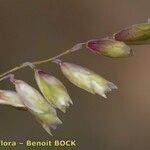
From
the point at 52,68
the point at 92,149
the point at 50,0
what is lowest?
the point at 92,149

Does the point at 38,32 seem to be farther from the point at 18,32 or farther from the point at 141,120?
the point at 141,120

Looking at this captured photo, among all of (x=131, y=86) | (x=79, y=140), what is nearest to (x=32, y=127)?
(x=79, y=140)

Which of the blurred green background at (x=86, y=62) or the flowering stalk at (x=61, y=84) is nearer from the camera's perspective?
the flowering stalk at (x=61, y=84)

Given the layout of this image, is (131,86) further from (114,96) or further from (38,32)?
(38,32)

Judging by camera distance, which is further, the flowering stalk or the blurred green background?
the blurred green background

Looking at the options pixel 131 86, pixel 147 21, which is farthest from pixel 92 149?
pixel 147 21

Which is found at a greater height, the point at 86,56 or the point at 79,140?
the point at 86,56

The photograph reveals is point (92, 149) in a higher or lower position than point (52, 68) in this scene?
lower
